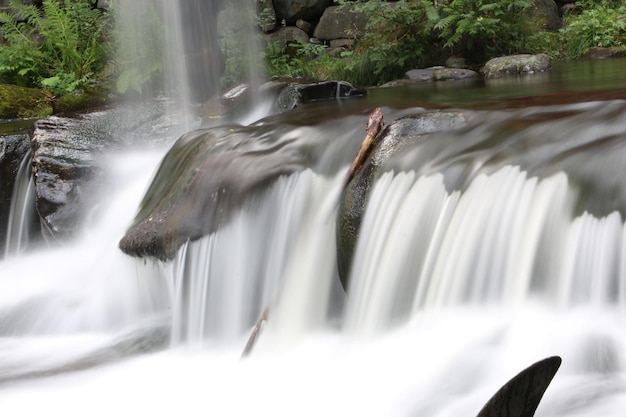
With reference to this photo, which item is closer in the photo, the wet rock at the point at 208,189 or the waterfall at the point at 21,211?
the wet rock at the point at 208,189

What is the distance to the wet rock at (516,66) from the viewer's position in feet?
29.9

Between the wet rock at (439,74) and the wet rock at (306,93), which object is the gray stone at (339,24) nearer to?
the wet rock at (439,74)

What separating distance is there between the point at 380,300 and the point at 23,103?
7.95 m

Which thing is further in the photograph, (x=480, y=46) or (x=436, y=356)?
(x=480, y=46)

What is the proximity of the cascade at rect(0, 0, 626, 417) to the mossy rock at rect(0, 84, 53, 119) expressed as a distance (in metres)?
5.22

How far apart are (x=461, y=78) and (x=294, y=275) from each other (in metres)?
6.21

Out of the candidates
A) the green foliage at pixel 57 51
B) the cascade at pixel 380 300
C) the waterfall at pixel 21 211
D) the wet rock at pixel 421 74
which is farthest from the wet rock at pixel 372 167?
the green foliage at pixel 57 51

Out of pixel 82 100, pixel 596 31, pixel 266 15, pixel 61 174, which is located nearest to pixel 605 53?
pixel 596 31

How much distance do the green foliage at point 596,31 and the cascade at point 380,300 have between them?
7.62m

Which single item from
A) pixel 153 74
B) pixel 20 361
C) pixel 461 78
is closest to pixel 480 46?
pixel 461 78

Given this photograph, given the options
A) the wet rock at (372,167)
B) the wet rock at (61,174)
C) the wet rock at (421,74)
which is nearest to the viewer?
the wet rock at (372,167)

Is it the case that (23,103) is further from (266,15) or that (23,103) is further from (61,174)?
(266,15)

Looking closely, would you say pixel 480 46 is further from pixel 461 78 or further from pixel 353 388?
pixel 353 388

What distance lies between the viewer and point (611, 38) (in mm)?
11078
